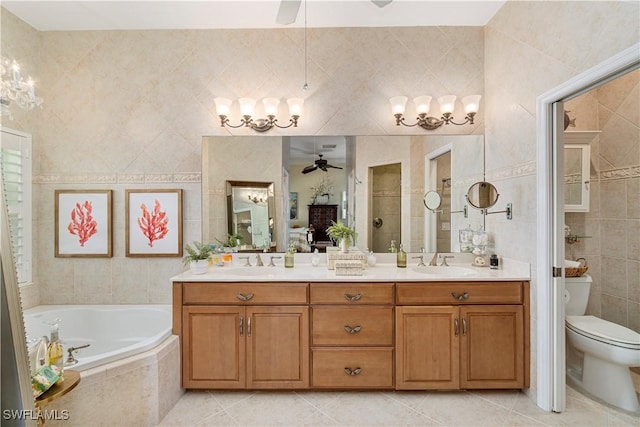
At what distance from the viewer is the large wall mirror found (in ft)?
9.23

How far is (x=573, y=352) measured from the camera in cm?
253

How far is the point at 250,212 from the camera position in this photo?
9.27 feet

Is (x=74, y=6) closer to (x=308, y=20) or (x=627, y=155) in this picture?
(x=308, y=20)

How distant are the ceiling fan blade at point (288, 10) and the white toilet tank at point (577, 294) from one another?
2.79 m

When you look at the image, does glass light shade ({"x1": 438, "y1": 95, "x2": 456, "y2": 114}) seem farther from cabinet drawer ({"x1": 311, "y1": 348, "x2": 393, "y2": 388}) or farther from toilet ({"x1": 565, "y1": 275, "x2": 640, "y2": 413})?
cabinet drawer ({"x1": 311, "y1": 348, "x2": 393, "y2": 388})

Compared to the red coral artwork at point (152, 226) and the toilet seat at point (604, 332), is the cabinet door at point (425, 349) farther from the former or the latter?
the red coral artwork at point (152, 226)

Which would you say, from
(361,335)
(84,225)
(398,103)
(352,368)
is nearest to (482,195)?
(398,103)

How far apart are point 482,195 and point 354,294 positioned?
138cm

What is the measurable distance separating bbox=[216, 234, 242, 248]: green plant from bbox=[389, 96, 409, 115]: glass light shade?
1.81 meters

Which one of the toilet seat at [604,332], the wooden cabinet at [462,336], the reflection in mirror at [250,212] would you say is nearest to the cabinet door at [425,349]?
the wooden cabinet at [462,336]

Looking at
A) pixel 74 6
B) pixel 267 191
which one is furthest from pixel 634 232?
pixel 74 6

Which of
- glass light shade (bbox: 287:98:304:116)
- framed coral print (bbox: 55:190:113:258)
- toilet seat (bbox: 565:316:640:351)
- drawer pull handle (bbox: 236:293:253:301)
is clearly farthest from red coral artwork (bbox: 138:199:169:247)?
toilet seat (bbox: 565:316:640:351)

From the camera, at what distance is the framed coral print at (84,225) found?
2791 millimetres

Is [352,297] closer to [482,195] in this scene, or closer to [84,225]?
[482,195]
